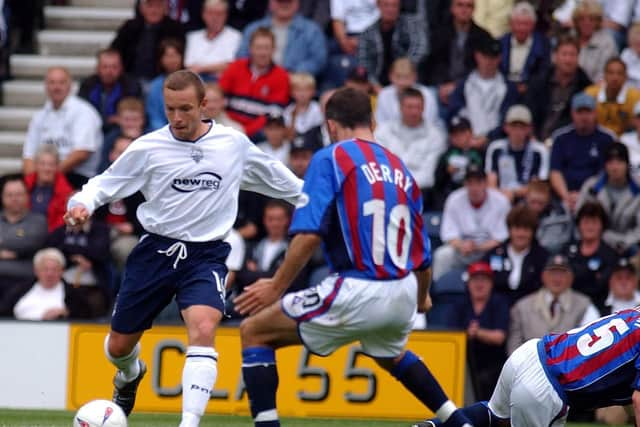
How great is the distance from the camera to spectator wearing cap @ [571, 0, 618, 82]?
51.5 ft

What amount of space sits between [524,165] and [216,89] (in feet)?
10.7

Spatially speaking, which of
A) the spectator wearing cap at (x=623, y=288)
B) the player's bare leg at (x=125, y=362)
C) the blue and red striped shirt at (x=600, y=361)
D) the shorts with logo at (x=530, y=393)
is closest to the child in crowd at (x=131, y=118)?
the spectator wearing cap at (x=623, y=288)

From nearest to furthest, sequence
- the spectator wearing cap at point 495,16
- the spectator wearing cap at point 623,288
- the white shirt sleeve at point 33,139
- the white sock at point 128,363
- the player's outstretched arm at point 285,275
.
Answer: the player's outstretched arm at point 285,275 → the white sock at point 128,363 → the spectator wearing cap at point 623,288 → the white shirt sleeve at point 33,139 → the spectator wearing cap at point 495,16

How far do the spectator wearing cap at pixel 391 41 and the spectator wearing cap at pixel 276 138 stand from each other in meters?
1.45

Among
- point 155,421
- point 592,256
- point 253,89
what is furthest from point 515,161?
point 155,421

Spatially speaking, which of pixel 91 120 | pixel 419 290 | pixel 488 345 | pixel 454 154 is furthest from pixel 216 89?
pixel 419 290

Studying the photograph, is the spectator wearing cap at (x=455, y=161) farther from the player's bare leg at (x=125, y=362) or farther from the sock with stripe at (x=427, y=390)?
the sock with stripe at (x=427, y=390)

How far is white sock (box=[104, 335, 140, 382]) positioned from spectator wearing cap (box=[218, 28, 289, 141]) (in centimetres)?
634

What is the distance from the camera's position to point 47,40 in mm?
17953

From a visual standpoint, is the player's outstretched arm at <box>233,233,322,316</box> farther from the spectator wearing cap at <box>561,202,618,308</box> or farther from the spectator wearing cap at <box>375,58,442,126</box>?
the spectator wearing cap at <box>375,58,442,126</box>

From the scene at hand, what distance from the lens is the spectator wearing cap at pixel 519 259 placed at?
13.5 meters

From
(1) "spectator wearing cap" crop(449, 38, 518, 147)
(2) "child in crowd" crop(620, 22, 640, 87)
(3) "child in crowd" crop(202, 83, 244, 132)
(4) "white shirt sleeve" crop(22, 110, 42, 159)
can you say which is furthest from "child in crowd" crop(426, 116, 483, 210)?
(4) "white shirt sleeve" crop(22, 110, 42, 159)

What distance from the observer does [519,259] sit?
13641 mm

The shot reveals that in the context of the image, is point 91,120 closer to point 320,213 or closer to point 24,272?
point 24,272
